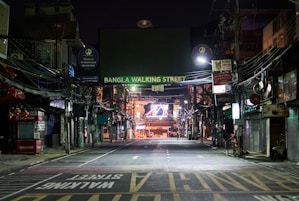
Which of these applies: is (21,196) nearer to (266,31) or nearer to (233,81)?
(233,81)

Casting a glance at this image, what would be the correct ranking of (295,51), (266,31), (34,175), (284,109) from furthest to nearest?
(266,31) < (284,109) < (295,51) < (34,175)

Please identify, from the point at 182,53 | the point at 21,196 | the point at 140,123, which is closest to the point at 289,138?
the point at 182,53

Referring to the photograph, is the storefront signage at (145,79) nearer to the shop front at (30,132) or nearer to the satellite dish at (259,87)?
the shop front at (30,132)

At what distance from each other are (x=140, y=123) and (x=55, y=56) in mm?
93209

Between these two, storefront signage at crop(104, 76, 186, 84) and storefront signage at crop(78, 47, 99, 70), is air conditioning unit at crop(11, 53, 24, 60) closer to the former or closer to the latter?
storefront signage at crop(78, 47, 99, 70)

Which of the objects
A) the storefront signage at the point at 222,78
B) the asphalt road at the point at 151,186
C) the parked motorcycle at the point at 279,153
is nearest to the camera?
the asphalt road at the point at 151,186

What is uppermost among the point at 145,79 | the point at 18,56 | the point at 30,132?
the point at 18,56

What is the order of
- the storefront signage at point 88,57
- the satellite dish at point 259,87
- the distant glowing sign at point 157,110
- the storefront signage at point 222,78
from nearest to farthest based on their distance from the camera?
the satellite dish at point 259,87 → the storefront signage at point 222,78 → the storefront signage at point 88,57 → the distant glowing sign at point 157,110

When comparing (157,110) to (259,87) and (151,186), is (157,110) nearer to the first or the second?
(259,87)

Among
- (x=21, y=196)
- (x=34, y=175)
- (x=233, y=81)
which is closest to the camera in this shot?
(x=21, y=196)

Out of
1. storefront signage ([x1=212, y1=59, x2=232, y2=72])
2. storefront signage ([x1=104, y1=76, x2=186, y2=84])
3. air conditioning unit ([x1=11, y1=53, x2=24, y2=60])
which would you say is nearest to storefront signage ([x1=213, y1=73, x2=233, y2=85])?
storefront signage ([x1=212, y1=59, x2=232, y2=72])

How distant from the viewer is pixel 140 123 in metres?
142

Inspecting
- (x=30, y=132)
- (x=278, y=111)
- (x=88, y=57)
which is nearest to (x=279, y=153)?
(x=278, y=111)

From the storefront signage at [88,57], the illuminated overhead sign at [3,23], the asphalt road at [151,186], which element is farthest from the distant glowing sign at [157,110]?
the asphalt road at [151,186]
